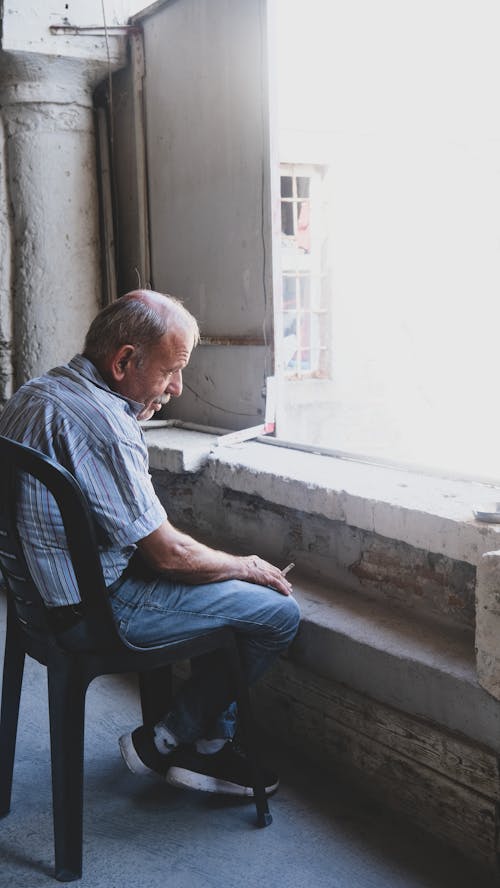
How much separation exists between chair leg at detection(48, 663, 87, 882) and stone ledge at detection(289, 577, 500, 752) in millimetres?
795

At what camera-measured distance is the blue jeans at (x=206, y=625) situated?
6.75ft

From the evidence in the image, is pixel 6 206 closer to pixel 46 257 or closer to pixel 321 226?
pixel 46 257

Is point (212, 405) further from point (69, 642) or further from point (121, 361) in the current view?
point (69, 642)

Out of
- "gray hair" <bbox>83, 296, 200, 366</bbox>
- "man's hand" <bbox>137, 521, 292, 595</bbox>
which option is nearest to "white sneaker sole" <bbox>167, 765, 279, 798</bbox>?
"man's hand" <bbox>137, 521, 292, 595</bbox>

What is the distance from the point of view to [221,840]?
2141mm

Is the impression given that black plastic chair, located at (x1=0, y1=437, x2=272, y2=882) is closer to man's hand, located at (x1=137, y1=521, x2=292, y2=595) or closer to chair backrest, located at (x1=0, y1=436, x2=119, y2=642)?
chair backrest, located at (x1=0, y1=436, x2=119, y2=642)

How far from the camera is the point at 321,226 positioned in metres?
7.91

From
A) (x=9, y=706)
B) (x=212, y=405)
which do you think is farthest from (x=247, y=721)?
(x=212, y=405)

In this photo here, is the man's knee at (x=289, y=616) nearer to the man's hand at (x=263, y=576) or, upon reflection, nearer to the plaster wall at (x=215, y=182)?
the man's hand at (x=263, y=576)

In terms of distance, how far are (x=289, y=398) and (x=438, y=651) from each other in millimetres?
5946

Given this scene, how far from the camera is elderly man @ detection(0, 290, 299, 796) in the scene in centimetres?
195

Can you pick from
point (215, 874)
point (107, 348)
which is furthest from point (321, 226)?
point (215, 874)

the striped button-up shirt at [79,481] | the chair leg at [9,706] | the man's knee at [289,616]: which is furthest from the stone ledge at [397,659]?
the chair leg at [9,706]

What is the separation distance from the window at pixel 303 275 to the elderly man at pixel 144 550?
5534 mm
